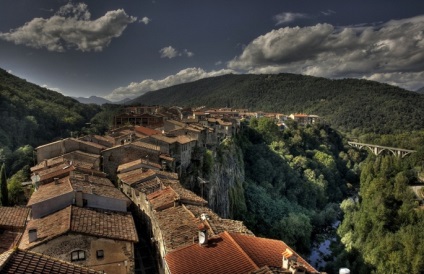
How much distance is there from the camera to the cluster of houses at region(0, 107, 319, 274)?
559 inches

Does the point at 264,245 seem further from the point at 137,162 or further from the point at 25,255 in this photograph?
the point at 137,162

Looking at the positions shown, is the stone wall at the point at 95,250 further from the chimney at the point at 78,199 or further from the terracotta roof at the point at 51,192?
the terracotta roof at the point at 51,192

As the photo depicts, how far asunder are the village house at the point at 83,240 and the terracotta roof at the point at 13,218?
320cm

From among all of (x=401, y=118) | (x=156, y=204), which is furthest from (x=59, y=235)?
(x=401, y=118)

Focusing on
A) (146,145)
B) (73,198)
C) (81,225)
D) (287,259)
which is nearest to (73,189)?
(73,198)

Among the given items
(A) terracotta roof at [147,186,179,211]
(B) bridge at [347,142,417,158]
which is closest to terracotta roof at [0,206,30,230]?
(A) terracotta roof at [147,186,179,211]

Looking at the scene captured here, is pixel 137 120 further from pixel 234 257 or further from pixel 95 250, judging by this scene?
pixel 234 257

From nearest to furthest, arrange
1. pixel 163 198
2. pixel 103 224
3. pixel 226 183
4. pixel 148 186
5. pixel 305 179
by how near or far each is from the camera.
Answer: pixel 103 224 → pixel 163 198 → pixel 148 186 → pixel 226 183 → pixel 305 179

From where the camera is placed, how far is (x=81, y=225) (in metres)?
19.0

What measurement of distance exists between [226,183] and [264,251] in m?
39.0

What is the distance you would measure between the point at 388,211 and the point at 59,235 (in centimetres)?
4808

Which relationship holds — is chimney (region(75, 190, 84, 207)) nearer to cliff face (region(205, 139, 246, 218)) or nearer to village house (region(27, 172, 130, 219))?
village house (region(27, 172, 130, 219))

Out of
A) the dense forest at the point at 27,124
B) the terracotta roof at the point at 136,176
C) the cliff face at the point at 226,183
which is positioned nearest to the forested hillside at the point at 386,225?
the cliff face at the point at 226,183

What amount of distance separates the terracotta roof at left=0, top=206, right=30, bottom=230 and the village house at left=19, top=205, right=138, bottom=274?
3.20m
